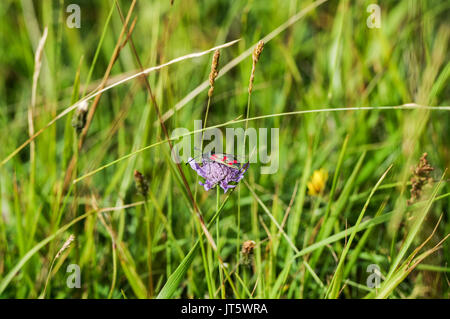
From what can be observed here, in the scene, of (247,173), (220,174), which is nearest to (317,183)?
(247,173)

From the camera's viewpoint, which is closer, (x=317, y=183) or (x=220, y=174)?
(x=220, y=174)

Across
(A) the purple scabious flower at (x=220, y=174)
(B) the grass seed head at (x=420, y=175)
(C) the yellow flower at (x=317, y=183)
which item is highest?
(A) the purple scabious flower at (x=220, y=174)

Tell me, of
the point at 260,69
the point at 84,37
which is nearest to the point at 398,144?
the point at 260,69

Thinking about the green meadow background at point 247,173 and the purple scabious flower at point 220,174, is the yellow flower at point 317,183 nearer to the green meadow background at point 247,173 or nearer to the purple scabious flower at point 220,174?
the green meadow background at point 247,173

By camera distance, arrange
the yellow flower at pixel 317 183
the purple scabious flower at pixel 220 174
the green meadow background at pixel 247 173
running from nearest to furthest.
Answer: the purple scabious flower at pixel 220 174
the green meadow background at pixel 247 173
the yellow flower at pixel 317 183

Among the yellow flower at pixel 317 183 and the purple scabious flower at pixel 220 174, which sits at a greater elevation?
the purple scabious flower at pixel 220 174

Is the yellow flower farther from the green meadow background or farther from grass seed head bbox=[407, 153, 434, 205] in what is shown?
grass seed head bbox=[407, 153, 434, 205]

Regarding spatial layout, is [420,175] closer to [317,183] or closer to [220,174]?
[317,183]

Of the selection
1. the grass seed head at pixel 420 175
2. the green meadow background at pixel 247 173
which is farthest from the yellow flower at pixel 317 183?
the grass seed head at pixel 420 175
